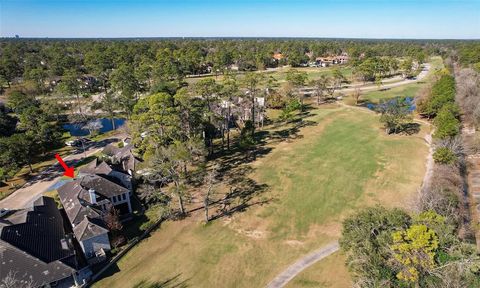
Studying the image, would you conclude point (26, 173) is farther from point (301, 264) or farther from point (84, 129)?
point (301, 264)

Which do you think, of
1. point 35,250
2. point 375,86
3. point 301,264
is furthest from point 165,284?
point 375,86

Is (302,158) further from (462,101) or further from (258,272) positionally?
A: (462,101)

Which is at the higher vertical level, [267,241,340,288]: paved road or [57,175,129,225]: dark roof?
[57,175,129,225]: dark roof

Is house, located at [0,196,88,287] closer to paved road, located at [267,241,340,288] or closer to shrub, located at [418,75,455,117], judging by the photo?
paved road, located at [267,241,340,288]

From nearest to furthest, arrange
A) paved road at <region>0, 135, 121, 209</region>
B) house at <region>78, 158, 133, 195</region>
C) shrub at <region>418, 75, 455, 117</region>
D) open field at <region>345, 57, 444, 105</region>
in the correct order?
house at <region>78, 158, 133, 195</region>, paved road at <region>0, 135, 121, 209</region>, shrub at <region>418, 75, 455, 117</region>, open field at <region>345, 57, 444, 105</region>

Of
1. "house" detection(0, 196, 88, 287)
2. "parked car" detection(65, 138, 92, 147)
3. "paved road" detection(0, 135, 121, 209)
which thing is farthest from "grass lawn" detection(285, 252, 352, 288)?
"parked car" detection(65, 138, 92, 147)

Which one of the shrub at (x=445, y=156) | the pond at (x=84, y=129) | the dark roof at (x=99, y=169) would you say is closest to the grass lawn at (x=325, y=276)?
the shrub at (x=445, y=156)
